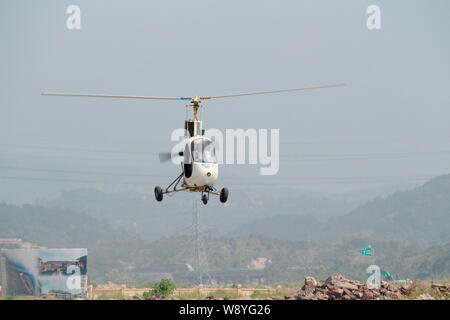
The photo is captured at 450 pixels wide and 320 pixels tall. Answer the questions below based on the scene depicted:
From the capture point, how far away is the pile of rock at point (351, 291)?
7088 cm

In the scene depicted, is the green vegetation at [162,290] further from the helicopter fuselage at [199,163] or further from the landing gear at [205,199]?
the landing gear at [205,199]

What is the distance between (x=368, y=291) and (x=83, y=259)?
6718 cm

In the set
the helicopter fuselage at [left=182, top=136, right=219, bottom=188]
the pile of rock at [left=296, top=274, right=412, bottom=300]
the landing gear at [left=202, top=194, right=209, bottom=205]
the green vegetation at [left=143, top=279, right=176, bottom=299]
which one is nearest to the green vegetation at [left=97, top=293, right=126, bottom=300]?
the green vegetation at [left=143, top=279, right=176, bottom=299]

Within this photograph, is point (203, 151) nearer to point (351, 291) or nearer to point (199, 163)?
point (199, 163)

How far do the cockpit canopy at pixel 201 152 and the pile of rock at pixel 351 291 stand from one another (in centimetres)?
1685

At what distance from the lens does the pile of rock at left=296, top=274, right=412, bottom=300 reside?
2790 inches

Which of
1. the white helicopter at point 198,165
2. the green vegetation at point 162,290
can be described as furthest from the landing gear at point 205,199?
the green vegetation at point 162,290

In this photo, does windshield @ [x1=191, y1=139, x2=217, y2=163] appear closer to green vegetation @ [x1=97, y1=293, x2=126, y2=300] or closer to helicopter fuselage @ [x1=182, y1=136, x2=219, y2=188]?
helicopter fuselage @ [x1=182, y1=136, x2=219, y2=188]

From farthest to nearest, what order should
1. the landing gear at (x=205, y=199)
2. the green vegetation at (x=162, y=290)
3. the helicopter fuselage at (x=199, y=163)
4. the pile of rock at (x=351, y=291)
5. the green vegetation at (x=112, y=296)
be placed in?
the green vegetation at (x=112, y=296), the green vegetation at (x=162, y=290), the pile of rock at (x=351, y=291), the helicopter fuselage at (x=199, y=163), the landing gear at (x=205, y=199)

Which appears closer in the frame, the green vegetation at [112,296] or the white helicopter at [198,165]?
the white helicopter at [198,165]

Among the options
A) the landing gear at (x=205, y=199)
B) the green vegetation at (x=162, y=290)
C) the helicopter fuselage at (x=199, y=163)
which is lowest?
the green vegetation at (x=162, y=290)

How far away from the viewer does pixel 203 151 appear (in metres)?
61.1

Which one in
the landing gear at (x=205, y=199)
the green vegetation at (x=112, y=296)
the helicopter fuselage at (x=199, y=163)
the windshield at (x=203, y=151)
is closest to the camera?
the landing gear at (x=205, y=199)
